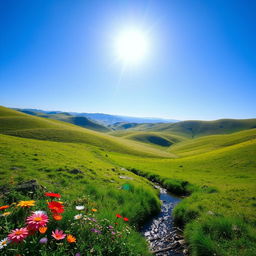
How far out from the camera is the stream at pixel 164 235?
848 cm

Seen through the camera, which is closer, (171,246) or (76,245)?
(76,245)

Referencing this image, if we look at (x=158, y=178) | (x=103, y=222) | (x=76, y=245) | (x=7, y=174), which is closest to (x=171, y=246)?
(x=103, y=222)

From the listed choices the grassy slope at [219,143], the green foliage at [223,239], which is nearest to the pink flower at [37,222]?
the green foliage at [223,239]

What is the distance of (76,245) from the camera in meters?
3.97

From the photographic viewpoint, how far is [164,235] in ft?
33.2

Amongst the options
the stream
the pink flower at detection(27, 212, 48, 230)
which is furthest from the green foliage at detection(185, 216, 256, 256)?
the pink flower at detection(27, 212, 48, 230)

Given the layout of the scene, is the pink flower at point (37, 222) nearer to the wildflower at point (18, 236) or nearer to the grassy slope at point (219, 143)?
the wildflower at point (18, 236)

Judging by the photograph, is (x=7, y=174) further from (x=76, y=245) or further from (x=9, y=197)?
(x=76, y=245)

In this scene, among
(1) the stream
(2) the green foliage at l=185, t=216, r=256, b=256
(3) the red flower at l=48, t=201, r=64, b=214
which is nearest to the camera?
(3) the red flower at l=48, t=201, r=64, b=214

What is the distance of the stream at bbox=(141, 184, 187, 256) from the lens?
8484 millimetres

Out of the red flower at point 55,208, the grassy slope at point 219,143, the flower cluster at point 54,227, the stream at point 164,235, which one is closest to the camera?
the flower cluster at point 54,227

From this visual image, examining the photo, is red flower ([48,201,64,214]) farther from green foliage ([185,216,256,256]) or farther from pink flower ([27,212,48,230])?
green foliage ([185,216,256,256])

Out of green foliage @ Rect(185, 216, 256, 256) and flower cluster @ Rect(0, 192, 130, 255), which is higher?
flower cluster @ Rect(0, 192, 130, 255)

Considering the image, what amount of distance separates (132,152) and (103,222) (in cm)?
6260
